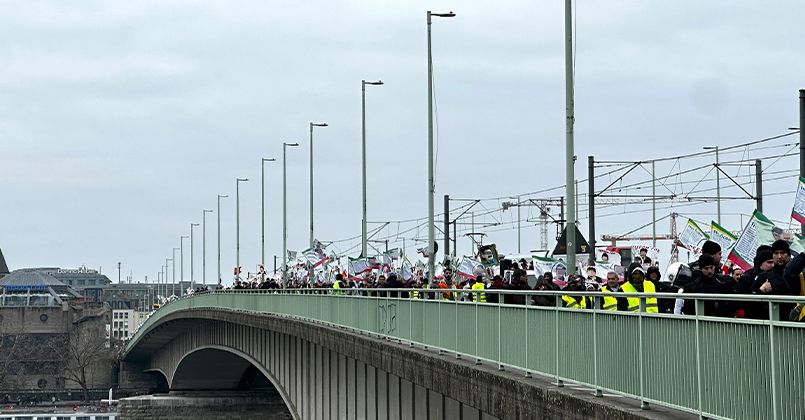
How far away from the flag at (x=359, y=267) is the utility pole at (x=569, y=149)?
953 inches

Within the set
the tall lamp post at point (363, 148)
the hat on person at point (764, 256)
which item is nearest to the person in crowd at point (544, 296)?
the hat on person at point (764, 256)

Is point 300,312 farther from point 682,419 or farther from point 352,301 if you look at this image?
point 682,419

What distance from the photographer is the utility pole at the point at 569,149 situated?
2323 cm

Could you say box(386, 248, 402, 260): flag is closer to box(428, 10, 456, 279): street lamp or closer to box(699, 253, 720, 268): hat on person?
box(428, 10, 456, 279): street lamp

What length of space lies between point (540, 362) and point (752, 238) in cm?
555

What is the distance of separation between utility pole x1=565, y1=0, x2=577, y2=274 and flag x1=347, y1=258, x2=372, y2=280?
24203 mm

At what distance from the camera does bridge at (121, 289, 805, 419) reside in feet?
32.4

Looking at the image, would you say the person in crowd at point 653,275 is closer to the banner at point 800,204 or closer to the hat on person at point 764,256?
the banner at point 800,204

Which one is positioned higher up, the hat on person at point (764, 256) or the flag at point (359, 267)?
the hat on person at point (764, 256)

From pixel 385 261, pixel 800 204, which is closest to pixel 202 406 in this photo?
pixel 385 261

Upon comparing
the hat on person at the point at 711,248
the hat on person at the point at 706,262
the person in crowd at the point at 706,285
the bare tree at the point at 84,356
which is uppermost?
the hat on person at the point at 711,248

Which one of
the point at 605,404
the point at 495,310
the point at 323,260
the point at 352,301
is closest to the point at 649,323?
the point at 605,404

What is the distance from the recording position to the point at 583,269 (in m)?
28.0

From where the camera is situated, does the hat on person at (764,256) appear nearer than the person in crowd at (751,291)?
No
